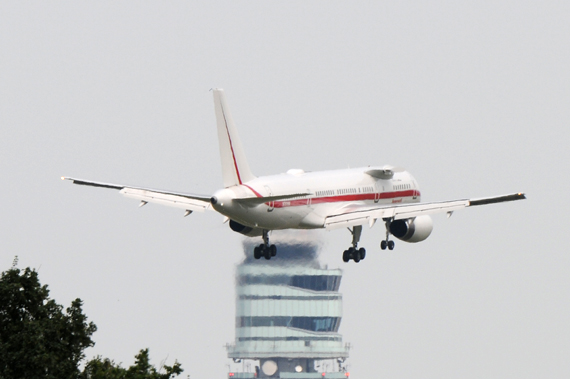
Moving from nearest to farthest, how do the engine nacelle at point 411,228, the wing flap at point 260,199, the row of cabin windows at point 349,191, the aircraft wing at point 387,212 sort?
the wing flap at point 260,199 < the aircraft wing at point 387,212 < the row of cabin windows at point 349,191 < the engine nacelle at point 411,228

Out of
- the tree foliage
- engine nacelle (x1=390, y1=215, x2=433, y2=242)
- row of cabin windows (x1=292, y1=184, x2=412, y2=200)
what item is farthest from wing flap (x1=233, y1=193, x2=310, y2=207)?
the tree foliage

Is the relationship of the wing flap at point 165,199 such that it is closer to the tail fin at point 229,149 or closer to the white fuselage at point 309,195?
the white fuselage at point 309,195

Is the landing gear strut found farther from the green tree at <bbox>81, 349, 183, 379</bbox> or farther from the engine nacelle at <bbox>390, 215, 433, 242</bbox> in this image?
the green tree at <bbox>81, 349, 183, 379</bbox>

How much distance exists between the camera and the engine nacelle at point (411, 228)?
9381cm

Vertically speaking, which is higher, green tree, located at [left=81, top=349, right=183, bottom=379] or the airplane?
the airplane

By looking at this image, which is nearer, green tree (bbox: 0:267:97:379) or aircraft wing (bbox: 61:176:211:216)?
green tree (bbox: 0:267:97:379)

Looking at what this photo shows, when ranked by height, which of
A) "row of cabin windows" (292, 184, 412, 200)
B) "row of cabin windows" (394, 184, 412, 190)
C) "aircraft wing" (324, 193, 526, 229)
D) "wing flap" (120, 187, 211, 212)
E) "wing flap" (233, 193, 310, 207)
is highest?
"row of cabin windows" (394, 184, 412, 190)

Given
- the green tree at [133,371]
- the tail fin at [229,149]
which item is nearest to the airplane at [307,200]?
the tail fin at [229,149]

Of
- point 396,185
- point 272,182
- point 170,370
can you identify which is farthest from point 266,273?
point 170,370

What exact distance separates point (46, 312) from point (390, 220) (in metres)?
36.9

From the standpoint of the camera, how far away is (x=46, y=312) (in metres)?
60.6

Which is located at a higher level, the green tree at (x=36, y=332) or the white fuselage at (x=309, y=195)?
the white fuselage at (x=309, y=195)

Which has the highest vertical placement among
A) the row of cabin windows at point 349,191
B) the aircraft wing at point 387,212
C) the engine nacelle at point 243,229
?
the row of cabin windows at point 349,191

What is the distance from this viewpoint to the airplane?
85750 mm
